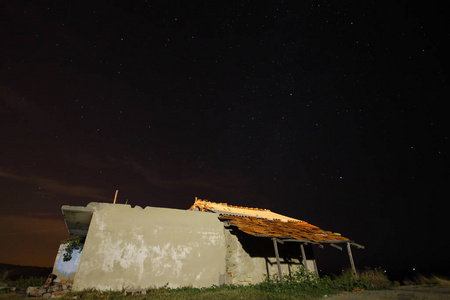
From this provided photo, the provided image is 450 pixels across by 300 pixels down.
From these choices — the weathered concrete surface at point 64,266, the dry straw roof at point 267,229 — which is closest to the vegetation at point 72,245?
the weathered concrete surface at point 64,266

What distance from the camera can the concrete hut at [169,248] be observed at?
8.19m

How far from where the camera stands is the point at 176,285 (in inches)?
350

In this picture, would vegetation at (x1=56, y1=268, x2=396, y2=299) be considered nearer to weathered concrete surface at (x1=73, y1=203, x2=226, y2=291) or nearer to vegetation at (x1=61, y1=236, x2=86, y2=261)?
weathered concrete surface at (x1=73, y1=203, x2=226, y2=291)

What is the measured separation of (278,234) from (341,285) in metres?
3.45

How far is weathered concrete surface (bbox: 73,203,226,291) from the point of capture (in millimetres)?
8070

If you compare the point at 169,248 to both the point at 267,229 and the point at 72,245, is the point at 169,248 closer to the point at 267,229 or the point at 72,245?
the point at 267,229

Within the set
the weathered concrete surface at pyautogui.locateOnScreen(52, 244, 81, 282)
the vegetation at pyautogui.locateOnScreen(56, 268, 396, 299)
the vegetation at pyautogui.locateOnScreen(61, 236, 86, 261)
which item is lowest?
the vegetation at pyautogui.locateOnScreen(56, 268, 396, 299)

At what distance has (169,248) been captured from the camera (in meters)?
9.27

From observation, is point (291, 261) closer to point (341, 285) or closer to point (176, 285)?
point (341, 285)

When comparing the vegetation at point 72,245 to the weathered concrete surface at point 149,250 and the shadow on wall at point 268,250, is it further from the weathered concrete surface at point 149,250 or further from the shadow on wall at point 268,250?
the shadow on wall at point 268,250

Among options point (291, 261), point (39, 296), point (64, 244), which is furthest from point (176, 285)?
point (64, 244)

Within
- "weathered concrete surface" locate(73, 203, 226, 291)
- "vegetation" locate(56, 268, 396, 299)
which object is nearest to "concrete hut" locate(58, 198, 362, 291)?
"weathered concrete surface" locate(73, 203, 226, 291)

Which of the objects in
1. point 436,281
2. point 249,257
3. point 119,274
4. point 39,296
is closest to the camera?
point 39,296

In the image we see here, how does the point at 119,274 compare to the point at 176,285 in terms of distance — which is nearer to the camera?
the point at 119,274
